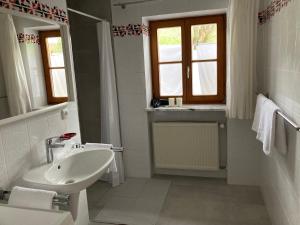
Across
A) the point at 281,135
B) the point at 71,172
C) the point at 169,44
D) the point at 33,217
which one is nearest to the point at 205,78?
the point at 169,44

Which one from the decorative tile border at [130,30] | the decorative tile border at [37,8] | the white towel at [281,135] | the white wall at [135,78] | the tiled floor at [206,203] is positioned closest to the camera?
the decorative tile border at [37,8]

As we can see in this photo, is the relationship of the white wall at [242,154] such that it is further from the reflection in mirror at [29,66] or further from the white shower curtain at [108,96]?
the reflection in mirror at [29,66]

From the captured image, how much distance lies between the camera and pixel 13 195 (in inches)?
54.2

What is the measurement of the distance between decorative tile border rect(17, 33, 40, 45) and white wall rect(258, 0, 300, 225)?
172 centimetres

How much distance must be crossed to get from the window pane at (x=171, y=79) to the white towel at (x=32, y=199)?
219cm

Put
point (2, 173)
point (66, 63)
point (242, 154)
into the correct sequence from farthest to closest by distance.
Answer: point (242, 154)
point (66, 63)
point (2, 173)

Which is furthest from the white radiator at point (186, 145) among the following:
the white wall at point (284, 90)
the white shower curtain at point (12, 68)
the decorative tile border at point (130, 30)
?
the white shower curtain at point (12, 68)

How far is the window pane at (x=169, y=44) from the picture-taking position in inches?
123

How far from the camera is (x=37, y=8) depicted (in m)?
1.88

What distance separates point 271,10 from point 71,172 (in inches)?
81.4

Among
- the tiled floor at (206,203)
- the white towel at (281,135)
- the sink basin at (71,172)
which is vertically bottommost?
the tiled floor at (206,203)

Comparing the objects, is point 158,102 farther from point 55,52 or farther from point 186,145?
point 55,52

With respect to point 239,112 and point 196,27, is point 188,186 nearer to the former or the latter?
point 239,112

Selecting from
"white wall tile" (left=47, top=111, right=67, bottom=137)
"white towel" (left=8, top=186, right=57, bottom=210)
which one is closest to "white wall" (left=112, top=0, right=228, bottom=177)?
"white wall tile" (left=47, top=111, right=67, bottom=137)
